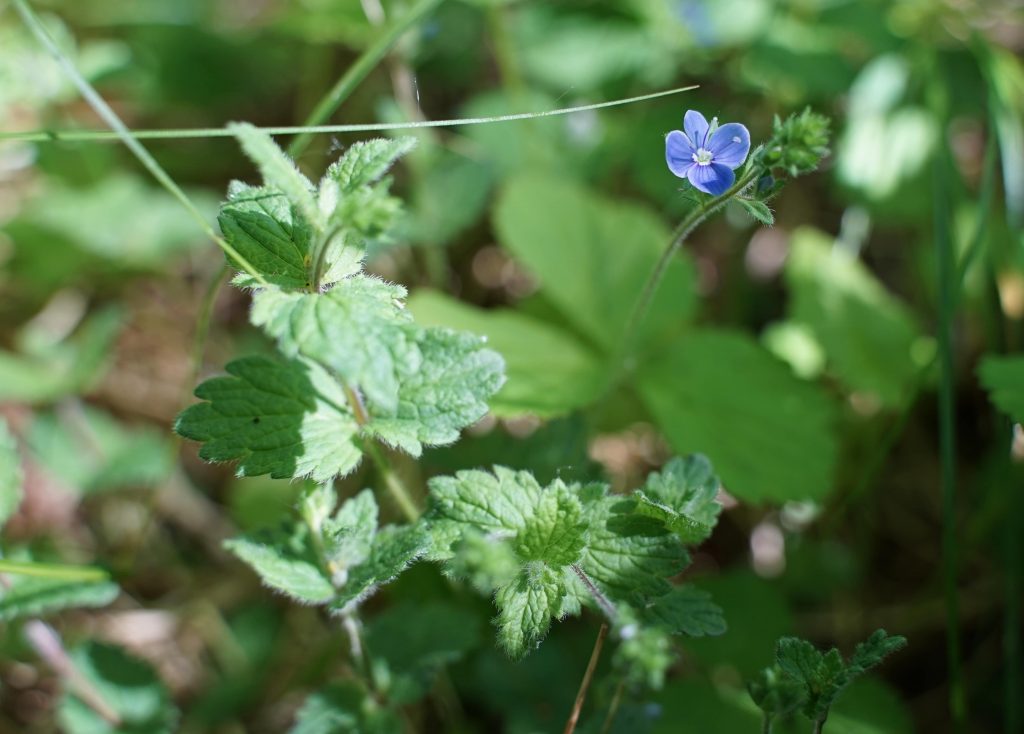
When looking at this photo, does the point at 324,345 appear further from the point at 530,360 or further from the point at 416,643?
the point at 530,360

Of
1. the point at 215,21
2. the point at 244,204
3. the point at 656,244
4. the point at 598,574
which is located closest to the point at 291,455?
the point at 244,204

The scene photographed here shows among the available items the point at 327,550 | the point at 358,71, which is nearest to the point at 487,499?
the point at 327,550

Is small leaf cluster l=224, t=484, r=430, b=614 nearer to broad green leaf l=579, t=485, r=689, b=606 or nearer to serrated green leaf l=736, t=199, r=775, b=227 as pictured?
broad green leaf l=579, t=485, r=689, b=606

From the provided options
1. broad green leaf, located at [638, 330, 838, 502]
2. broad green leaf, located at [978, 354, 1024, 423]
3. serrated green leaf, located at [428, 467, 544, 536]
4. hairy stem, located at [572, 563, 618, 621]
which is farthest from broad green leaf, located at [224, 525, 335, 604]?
broad green leaf, located at [978, 354, 1024, 423]

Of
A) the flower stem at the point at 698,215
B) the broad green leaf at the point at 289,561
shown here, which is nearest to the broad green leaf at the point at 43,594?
the broad green leaf at the point at 289,561

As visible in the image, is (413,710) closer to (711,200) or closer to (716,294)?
(711,200)
